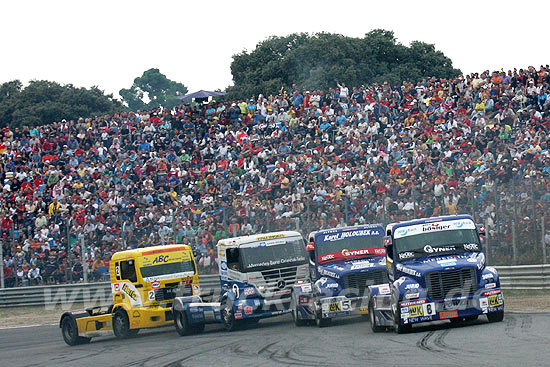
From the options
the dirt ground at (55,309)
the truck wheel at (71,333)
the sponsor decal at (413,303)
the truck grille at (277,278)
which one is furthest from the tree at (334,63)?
the sponsor decal at (413,303)

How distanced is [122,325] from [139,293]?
0.84 meters

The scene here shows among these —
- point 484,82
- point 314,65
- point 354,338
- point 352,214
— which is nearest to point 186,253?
point 352,214

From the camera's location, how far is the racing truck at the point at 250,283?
20781 millimetres

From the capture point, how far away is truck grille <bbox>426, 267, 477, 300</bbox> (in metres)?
16.0

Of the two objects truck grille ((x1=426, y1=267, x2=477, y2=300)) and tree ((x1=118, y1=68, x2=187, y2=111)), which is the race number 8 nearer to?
truck grille ((x1=426, y1=267, x2=477, y2=300))

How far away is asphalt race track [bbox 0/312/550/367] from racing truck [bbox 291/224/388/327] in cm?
38

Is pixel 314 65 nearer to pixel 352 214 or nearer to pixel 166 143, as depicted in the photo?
pixel 166 143

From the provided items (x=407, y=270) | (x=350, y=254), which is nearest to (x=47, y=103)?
(x=350, y=254)

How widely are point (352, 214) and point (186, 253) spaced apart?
5.14 meters

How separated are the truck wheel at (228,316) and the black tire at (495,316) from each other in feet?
20.5

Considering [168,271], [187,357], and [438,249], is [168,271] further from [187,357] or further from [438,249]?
[438,249]

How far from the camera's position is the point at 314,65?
5903 cm

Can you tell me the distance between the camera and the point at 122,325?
21.8 metres

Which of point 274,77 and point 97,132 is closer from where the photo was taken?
point 97,132
